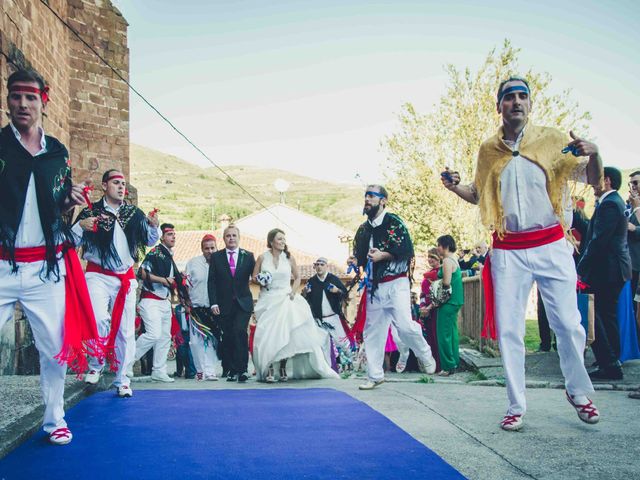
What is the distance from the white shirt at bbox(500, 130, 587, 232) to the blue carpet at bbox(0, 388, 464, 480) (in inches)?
66.3

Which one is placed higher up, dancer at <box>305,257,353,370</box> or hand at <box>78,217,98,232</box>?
hand at <box>78,217,98,232</box>

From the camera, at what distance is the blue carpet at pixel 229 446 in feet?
11.9

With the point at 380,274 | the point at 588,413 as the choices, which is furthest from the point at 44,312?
the point at 380,274

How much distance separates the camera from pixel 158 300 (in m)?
9.59

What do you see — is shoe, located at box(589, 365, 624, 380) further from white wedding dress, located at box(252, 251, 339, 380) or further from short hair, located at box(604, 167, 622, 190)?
white wedding dress, located at box(252, 251, 339, 380)

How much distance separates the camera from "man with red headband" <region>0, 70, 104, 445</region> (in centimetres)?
420

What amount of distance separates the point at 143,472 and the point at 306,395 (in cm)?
325

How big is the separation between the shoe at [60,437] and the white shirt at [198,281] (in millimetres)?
6167

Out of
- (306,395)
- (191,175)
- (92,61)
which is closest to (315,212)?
(191,175)

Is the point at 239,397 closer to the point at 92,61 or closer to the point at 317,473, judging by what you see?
the point at 317,473

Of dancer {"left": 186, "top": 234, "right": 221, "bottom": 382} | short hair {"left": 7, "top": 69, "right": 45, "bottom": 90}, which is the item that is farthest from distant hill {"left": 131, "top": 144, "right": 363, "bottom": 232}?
short hair {"left": 7, "top": 69, "right": 45, "bottom": 90}

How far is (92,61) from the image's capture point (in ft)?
48.3

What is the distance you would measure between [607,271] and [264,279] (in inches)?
173

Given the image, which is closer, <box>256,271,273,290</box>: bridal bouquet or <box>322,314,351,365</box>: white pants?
<box>256,271,273,290</box>: bridal bouquet
